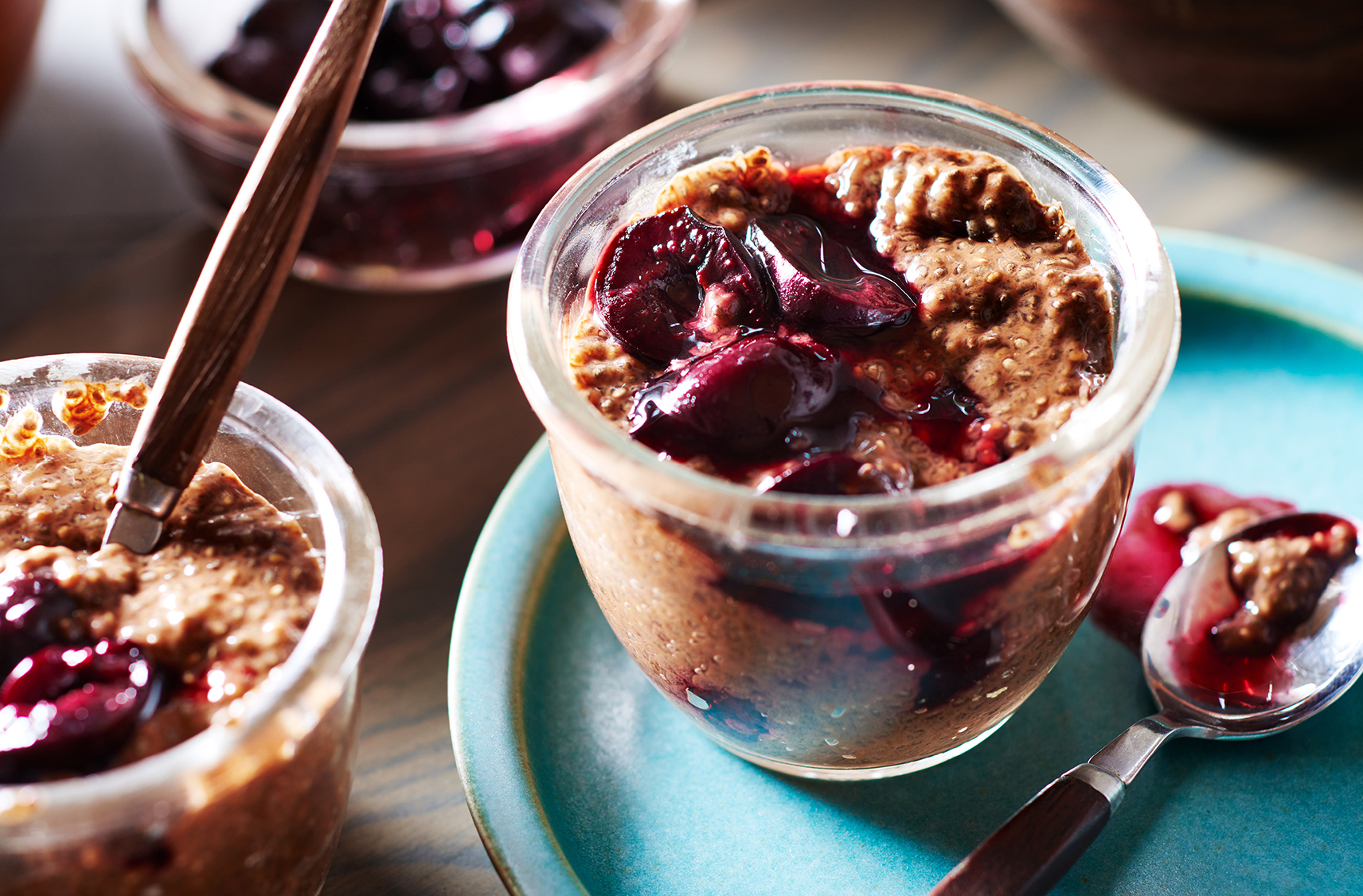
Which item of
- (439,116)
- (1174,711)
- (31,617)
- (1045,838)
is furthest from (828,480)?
(439,116)

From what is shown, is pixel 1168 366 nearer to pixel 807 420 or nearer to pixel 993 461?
pixel 993 461

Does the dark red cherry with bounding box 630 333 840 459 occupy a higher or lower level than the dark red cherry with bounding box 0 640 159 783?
higher

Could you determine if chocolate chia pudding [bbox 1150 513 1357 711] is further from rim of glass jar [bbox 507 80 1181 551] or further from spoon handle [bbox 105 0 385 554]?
spoon handle [bbox 105 0 385 554]

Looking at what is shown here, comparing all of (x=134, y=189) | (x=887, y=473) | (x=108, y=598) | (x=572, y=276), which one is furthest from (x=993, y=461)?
(x=134, y=189)

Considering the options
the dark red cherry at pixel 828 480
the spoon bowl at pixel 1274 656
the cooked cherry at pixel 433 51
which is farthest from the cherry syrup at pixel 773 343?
the cooked cherry at pixel 433 51

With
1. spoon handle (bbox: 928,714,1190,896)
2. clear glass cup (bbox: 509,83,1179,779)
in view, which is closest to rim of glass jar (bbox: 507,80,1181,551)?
clear glass cup (bbox: 509,83,1179,779)

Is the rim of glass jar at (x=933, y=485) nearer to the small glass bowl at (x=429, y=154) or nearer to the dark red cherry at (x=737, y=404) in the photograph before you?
the dark red cherry at (x=737, y=404)

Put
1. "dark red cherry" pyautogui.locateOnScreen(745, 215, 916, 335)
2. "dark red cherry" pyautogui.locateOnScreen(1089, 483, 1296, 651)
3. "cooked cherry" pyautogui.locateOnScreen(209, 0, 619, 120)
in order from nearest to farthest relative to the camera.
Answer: "dark red cherry" pyautogui.locateOnScreen(745, 215, 916, 335) < "dark red cherry" pyautogui.locateOnScreen(1089, 483, 1296, 651) < "cooked cherry" pyautogui.locateOnScreen(209, 0, 619, 120)

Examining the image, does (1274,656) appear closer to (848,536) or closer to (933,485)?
(933,485)
